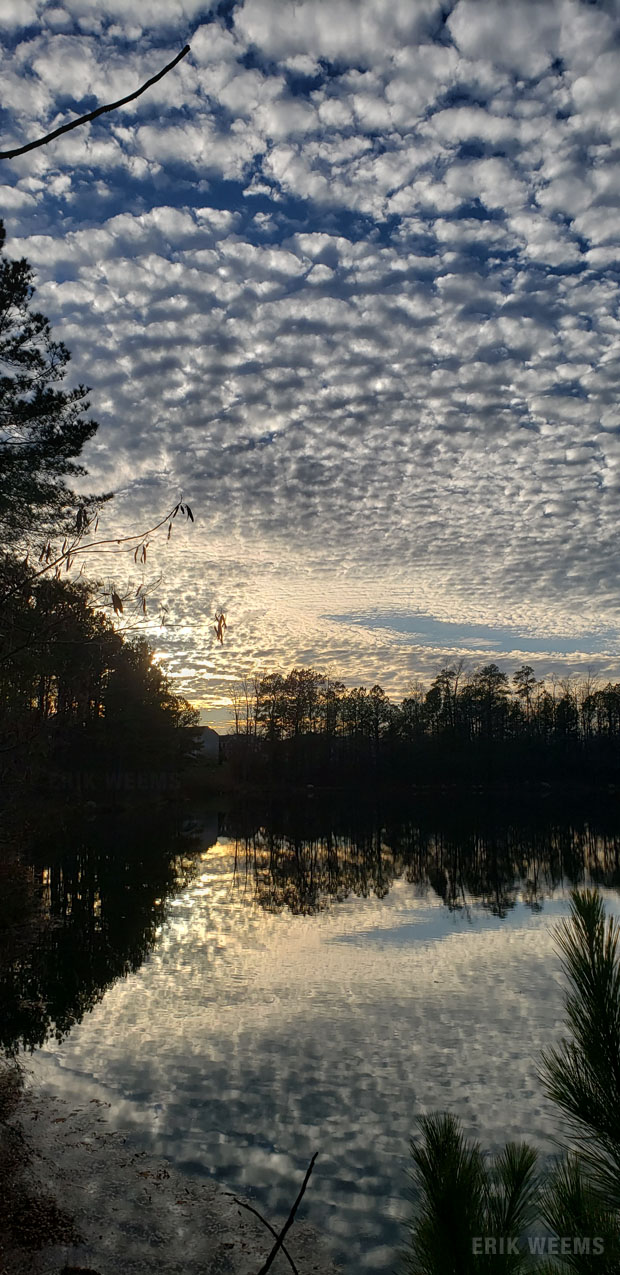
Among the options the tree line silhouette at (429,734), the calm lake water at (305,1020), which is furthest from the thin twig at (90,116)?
the tree line silhouette at (429,734)

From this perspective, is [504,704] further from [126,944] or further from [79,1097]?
[79,1097]

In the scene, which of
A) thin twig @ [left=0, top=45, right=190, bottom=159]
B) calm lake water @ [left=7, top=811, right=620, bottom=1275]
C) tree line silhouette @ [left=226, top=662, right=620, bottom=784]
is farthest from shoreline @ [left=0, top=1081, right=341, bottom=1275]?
tree line silhouette @ [left=226, top=662, right=620, bottom=784]

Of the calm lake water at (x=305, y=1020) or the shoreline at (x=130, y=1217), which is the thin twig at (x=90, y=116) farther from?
the shoreline at (x=130, y=1217)

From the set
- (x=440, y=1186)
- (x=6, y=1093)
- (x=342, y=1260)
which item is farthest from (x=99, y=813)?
(x=440, y=1186)

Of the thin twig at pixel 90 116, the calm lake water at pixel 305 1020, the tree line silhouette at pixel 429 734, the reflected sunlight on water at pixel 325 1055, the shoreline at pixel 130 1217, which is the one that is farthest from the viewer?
the tree line silhouette at pixel 429 734

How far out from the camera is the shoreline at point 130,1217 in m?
6.84

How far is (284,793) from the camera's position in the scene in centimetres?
10194

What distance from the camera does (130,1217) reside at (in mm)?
7625

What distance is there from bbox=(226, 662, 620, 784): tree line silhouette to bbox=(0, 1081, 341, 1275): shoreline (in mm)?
92564

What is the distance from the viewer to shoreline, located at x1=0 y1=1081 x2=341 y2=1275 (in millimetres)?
6844

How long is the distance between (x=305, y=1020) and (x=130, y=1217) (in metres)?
6.32

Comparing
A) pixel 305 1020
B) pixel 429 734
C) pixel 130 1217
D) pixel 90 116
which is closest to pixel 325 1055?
pixel 305 1020

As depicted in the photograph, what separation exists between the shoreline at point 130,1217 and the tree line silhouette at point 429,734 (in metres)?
92.6

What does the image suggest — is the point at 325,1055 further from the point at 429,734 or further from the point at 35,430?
the point at 429,734
